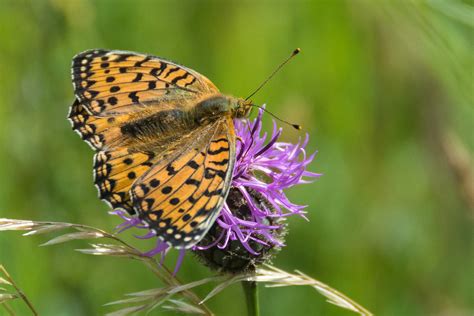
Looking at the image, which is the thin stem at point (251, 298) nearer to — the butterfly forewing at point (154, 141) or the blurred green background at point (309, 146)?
the butterfly forewing at point (154, 141)

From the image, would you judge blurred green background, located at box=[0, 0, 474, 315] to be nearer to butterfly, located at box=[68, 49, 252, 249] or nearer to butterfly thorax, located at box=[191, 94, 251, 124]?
butterfly, located at box=[68, 49, 252, 249]

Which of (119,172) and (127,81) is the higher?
(127,81)

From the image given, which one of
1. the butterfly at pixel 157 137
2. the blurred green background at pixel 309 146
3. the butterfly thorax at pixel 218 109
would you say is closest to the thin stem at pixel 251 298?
the butterfly at pixel 157 137

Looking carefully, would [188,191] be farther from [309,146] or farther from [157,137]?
[309,146]

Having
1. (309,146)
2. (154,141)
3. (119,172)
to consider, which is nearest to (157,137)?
(154,141)

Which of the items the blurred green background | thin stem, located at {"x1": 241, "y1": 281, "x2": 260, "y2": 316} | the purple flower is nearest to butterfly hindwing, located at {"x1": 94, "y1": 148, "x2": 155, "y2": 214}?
the purple flower

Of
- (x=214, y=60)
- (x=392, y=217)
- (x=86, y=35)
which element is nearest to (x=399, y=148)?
(x=392, y=217)

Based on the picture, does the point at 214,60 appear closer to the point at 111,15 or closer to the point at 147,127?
the point at 111,15

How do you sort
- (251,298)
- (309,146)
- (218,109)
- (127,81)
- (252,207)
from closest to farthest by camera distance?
(251,298) < (252,207) < (218,109) < (127,81) < (309,146)
